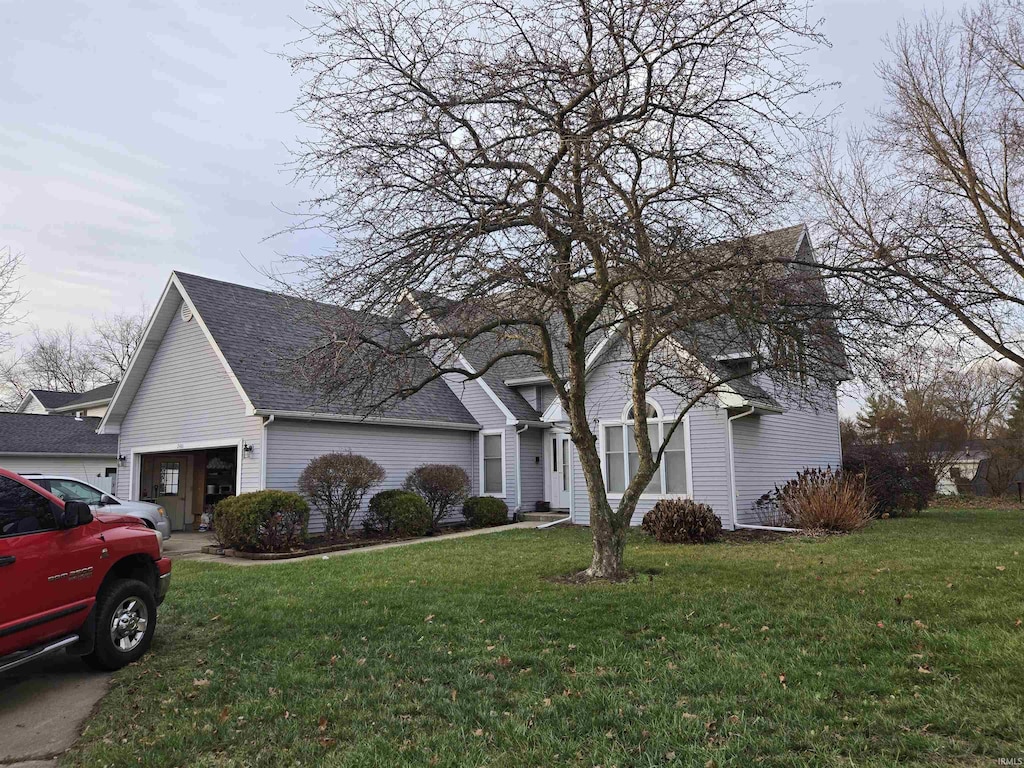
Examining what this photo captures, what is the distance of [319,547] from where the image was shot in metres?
13.6

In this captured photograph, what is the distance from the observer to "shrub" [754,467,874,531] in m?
13.5

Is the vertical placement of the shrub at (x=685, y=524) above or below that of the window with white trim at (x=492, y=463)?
below

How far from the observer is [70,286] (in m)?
19.2

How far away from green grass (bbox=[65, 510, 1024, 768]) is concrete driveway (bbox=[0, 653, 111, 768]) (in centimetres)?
21

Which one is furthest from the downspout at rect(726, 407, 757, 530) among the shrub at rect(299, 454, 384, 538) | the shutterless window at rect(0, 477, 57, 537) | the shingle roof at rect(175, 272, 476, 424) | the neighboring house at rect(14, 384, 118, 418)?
the neighboring house at rect(14, 384, 118, 418)

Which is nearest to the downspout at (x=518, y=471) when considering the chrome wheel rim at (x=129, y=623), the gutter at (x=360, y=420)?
the gutter at (x=360, y=420)

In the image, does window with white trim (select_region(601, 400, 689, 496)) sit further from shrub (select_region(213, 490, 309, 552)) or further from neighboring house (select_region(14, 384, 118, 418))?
neighboring house (select_region(14, 384, 118, 418))

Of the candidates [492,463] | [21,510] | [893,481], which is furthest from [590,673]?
[893,481]

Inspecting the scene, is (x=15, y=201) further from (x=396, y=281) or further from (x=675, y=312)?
(x=675, y=312)

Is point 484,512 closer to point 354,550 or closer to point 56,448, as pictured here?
point 354,550

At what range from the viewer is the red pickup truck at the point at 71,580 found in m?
4.96

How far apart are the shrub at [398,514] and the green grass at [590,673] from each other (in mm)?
6168

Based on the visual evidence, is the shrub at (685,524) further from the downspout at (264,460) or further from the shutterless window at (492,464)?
the downspout at (264,460)

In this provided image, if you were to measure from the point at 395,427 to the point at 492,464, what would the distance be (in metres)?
3.38
